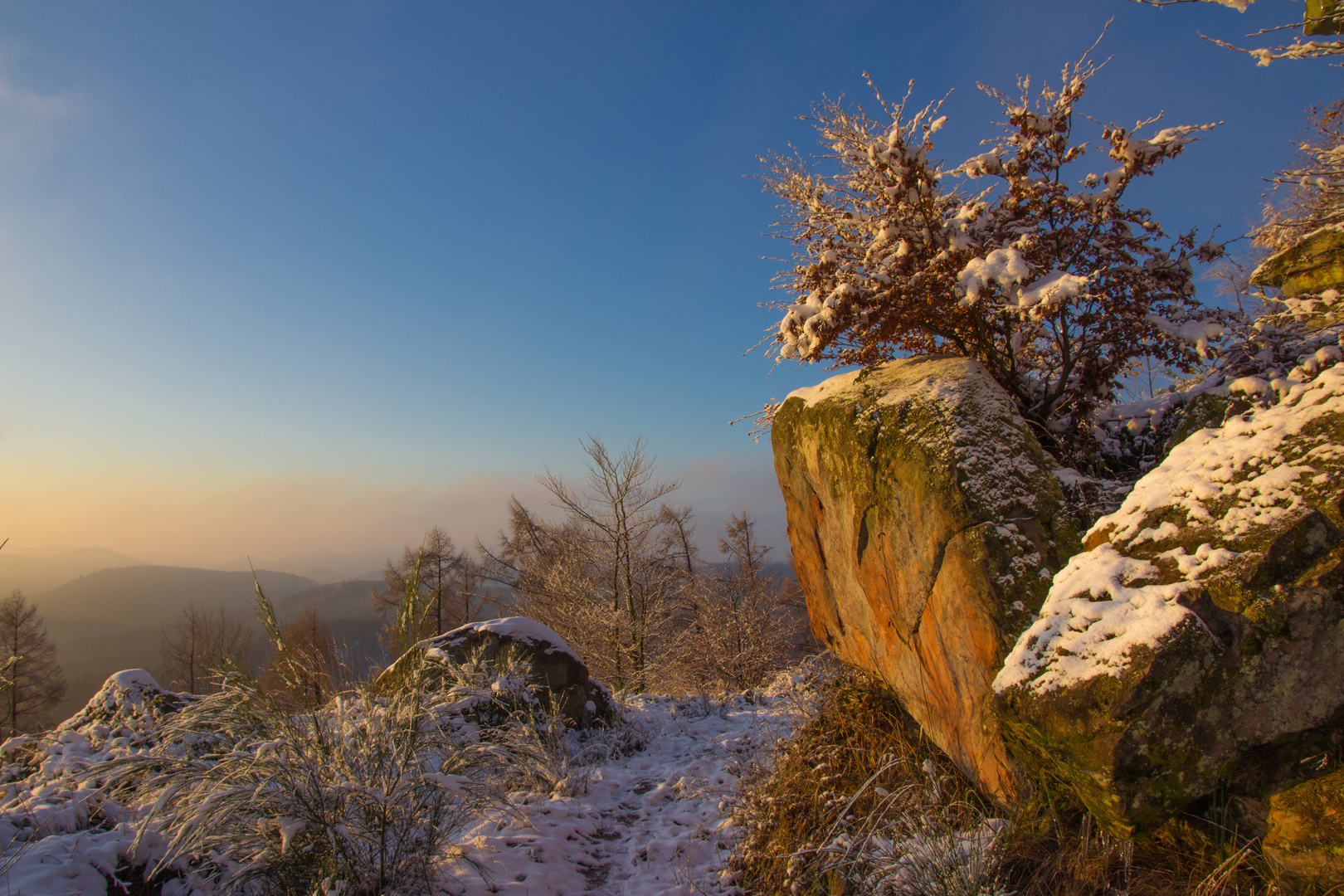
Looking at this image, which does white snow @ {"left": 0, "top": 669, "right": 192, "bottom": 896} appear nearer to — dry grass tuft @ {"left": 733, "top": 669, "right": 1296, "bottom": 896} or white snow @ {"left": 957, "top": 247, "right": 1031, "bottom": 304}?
dry grass tuft @ {"left": 733, "top": 669, "right": 1296, "bottom": 896}

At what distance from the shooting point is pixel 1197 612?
2.35m

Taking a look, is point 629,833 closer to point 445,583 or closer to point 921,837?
point 921,837

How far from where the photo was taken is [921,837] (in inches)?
106

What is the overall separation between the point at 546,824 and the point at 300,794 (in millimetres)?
2265

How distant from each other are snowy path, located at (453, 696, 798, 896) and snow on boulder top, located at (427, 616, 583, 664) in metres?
1.76

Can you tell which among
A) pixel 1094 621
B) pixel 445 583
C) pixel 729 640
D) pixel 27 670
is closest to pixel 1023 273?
pixel 1094 621

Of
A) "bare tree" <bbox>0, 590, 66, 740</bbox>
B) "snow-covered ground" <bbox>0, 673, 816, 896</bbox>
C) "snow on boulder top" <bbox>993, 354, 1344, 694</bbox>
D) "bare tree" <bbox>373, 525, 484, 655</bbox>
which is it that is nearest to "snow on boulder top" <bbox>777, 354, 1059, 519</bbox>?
"snow on boulder top" <bbox>993, 354, 1344, 694</bbox>

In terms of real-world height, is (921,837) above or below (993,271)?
below

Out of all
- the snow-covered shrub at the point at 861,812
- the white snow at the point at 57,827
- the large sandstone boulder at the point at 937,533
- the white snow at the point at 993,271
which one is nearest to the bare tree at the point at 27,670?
the white snow at the point at 57,827

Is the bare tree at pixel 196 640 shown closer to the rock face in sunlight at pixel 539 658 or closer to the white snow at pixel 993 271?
the rock face in sunlight at pixel 539 658

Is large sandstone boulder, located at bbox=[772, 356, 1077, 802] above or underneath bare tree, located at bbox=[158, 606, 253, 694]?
above

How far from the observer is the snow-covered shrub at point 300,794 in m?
2.52

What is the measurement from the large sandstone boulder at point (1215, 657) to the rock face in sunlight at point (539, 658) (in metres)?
5.79

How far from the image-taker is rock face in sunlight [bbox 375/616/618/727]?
23.4 feet
